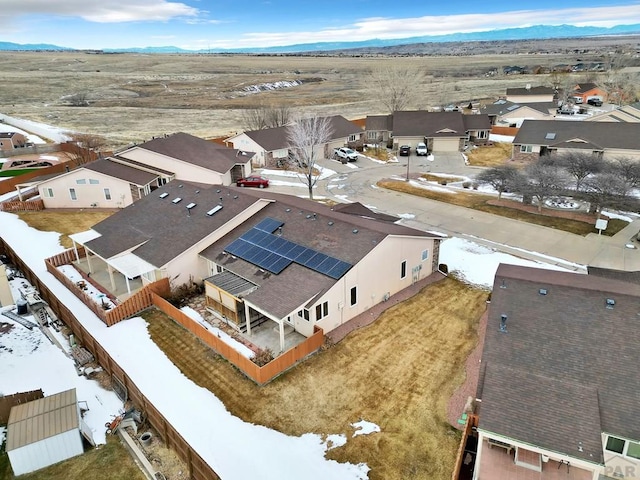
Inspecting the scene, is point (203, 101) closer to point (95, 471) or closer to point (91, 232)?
point (91, 232)

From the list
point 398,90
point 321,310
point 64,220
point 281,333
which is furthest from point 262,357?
point 398,90

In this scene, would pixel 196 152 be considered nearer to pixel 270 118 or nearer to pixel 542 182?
pixel 270 118

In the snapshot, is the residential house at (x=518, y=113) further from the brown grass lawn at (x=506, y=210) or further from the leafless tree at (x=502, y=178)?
the leafless tree at (x=502, y=178)

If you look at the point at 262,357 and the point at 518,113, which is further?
the point at 518,113

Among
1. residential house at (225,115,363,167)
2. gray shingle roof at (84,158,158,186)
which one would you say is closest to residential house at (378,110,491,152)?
residential house at (225,115,363,167)

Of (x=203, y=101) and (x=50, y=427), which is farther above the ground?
(x=203, y=101)

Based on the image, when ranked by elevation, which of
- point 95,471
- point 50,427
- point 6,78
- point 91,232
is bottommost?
point 95,471

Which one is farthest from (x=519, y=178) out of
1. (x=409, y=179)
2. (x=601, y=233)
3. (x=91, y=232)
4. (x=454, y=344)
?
(x=91, y=232)

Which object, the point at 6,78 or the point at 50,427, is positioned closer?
the point at 50,427
